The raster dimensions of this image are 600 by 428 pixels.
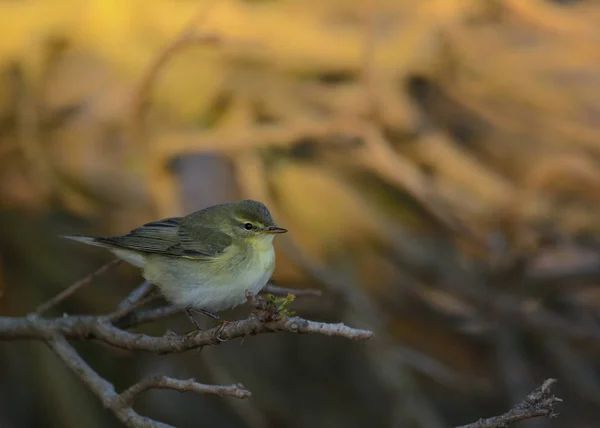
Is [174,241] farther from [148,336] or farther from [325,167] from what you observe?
[325,167]

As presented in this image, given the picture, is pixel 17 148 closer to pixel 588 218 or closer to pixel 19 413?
pixel 19 413

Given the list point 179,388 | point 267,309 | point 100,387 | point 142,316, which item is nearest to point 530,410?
point 267,309

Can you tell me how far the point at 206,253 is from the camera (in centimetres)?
271

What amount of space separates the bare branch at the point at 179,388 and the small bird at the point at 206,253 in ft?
1.74

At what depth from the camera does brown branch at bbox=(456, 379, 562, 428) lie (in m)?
1.65

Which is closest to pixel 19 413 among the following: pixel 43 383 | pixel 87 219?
pixel 43 383

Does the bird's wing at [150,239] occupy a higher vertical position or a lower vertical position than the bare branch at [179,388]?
higher

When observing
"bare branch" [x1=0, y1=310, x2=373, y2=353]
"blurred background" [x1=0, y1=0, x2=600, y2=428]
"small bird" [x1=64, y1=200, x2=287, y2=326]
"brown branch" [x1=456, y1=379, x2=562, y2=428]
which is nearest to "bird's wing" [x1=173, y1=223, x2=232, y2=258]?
"small bird" [x1=64, y1=200, x2=287, y2=326]

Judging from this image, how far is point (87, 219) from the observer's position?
461 centimetres

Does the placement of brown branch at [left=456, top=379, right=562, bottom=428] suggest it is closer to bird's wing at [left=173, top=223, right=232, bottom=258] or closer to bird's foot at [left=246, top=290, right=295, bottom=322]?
bird's foot at [left=246, top=290, right=295, bottom=322]

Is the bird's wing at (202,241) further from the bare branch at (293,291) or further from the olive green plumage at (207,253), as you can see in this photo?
Result: the bare branch at (293,291)

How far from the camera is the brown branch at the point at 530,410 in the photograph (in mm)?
1653

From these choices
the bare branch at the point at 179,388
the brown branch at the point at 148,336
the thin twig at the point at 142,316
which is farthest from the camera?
the thin twig at the point at 142,316

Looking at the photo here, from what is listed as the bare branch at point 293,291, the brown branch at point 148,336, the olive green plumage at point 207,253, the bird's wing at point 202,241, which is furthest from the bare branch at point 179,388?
the bird's wing at point 202,241
